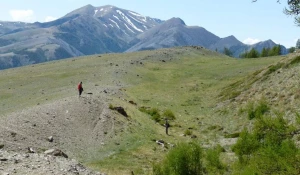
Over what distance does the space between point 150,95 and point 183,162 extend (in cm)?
4379

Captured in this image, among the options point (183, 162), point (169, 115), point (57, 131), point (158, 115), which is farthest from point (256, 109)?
point (57, 131)

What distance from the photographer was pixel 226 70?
91000 millimetres

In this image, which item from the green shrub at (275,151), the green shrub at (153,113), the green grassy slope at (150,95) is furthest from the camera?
the green shrub at (153,113)

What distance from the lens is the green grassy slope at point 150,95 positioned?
32375mm

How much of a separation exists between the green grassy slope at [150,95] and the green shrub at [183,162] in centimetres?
583

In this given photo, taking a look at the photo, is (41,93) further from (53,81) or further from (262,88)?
(262,88)

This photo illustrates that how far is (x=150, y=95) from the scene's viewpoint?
212 feet

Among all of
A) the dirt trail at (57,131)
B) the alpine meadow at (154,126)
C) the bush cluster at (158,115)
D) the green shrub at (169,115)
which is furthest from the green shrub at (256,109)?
the dirt trail at (57,131)

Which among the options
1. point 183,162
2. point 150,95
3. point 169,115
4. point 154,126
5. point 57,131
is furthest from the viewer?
point 150,95

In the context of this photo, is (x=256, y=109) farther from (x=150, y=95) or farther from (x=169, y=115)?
(x=150, y=95)

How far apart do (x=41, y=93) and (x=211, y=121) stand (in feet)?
102

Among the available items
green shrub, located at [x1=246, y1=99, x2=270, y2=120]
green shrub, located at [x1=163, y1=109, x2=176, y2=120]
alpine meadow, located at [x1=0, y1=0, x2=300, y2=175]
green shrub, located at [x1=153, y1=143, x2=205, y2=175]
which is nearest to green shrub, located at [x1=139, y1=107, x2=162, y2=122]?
alpine meadow, located at [x1=0, y1=0, x2=300, y2=175]

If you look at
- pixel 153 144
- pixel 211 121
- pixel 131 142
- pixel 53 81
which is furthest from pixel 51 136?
pixel 53 81

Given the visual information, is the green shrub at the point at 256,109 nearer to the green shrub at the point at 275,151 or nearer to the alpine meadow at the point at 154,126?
the alpine meadow at the point at 154,126
